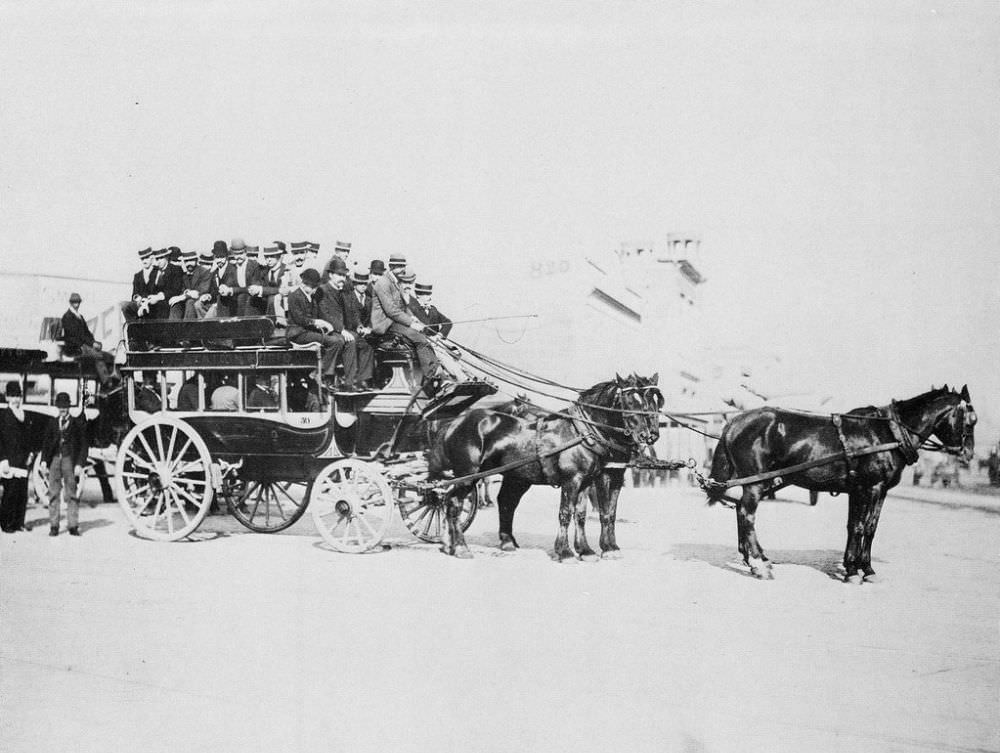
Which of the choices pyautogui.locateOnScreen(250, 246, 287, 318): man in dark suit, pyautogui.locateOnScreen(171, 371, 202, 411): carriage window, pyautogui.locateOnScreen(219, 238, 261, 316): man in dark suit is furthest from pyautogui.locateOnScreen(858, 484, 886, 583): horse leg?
pyautogui.locateOnScreen(171, 371, 202, 411): carriage window

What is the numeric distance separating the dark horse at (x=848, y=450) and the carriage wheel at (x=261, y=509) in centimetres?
255

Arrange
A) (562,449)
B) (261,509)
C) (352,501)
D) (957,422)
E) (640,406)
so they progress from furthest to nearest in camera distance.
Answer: (261,509), (352,501), (562,449), (640,406), (957,422)

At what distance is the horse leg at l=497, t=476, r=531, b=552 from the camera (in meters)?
5.04

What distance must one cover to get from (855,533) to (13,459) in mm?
4809

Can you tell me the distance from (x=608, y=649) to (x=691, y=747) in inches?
22.2

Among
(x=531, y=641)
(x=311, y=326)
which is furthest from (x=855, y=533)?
(x=311, y=326)

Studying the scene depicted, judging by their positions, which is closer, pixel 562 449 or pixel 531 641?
pixel 531 641

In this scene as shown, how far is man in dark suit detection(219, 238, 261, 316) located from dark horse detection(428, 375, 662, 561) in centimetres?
142

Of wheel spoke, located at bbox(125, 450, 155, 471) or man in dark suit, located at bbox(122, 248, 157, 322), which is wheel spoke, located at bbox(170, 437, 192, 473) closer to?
wheel spoke, located at bbox(125, 450, 155, 471)

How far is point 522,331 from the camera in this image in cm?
479

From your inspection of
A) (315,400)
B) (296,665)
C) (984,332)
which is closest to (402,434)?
(315,400)

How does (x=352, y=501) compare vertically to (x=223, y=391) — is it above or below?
below

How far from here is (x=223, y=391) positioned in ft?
18.6

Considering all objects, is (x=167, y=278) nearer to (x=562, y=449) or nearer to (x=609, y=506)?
(x=562, y=449)
